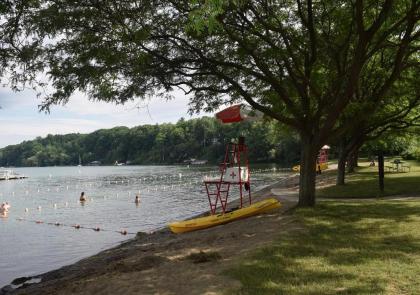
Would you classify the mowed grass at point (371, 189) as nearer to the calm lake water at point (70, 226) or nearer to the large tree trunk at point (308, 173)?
the large tree trunk at point (308, 173)

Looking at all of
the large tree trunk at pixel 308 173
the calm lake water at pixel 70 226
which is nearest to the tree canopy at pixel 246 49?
the large tree trunk at pixel 308 173

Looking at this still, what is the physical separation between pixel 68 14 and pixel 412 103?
1927 centimetres

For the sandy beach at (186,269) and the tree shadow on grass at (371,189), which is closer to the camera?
the sandy beach at (186,269)

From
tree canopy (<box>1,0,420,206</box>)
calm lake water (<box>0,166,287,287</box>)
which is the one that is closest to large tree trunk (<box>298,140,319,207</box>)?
tree canopy (<box>1,0,420,206</box>)

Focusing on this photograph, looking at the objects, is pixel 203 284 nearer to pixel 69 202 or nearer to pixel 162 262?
pixel 162 262

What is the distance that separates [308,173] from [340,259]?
8.35 m

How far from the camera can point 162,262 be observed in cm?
1229

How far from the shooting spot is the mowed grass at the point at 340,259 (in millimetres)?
8375

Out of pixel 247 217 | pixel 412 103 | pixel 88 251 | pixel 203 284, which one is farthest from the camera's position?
pixel 412 103

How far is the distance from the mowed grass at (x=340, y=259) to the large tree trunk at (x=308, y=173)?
265 centimetres

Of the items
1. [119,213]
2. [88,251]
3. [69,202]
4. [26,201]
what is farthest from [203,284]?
[26,201]

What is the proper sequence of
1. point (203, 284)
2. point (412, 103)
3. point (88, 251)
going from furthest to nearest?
point (412, 103) < point (88, 251) < point (203, 284)

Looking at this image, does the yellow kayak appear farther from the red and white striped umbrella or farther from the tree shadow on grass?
the tree shadow on grass

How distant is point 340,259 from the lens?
33.9 feet
